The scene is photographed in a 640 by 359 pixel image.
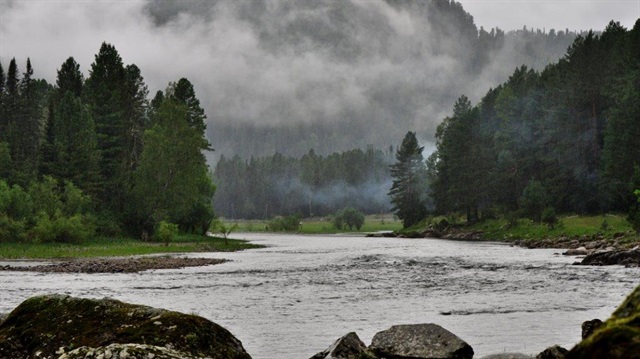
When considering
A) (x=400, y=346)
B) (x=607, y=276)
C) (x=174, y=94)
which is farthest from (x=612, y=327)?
(x=174, y=94)

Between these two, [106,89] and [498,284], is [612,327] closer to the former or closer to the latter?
[498,284]

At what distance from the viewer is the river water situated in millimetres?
20672

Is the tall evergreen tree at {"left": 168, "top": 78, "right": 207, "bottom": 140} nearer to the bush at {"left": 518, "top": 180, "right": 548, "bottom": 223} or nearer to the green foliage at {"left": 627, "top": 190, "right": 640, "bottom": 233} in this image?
the bush at {"left": 518, "top": 180, "right": 548, "bottom": 223}

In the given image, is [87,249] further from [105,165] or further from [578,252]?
[578,252]

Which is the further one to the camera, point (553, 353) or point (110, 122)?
point (110, 122)

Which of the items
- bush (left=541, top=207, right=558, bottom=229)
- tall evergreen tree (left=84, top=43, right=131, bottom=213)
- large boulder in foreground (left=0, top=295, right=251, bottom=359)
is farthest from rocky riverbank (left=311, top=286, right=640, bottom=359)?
tall evergreen tree (left=84, top=43, right=131, bottom=213)

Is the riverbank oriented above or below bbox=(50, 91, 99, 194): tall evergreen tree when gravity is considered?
below

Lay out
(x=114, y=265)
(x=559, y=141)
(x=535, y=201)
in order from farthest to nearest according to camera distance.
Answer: (x=559, y=141) < (x=535, y=201) < (x=114, y=265)

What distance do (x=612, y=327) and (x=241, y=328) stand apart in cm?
1798

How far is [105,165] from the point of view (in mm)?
94500

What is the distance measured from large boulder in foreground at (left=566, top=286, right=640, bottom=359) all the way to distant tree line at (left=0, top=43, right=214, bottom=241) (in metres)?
70.2

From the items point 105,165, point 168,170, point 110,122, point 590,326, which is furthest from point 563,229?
point 590,326

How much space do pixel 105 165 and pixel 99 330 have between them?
88.2m

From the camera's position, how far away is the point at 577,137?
3775 inches
